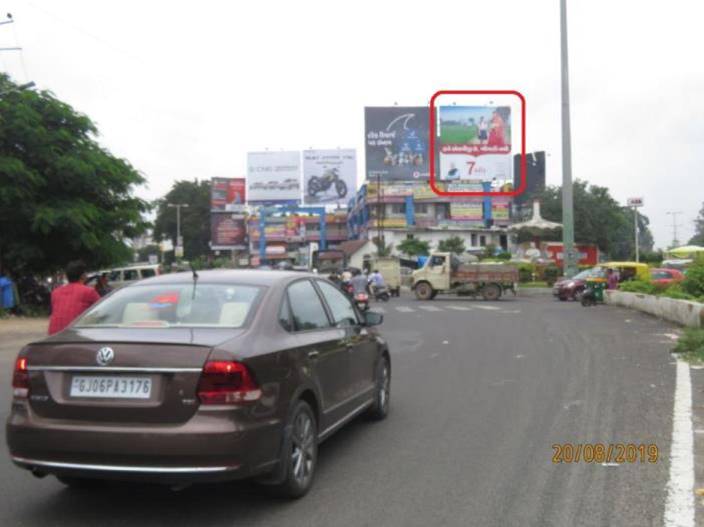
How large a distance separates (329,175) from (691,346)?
181ft

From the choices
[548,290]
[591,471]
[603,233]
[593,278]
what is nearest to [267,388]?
[591,471]

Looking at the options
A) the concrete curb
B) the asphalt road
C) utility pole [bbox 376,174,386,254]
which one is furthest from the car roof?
utility pole [bbox 376,174,386,254]

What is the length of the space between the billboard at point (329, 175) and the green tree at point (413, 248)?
676cm

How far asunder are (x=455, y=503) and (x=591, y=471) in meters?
1.33

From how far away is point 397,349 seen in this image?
1367 centimetres

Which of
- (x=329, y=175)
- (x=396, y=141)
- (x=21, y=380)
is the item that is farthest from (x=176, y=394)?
(x=329, y=175)

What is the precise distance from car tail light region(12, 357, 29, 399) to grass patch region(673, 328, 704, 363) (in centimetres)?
977

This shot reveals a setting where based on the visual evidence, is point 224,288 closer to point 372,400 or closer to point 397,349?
point 372,400

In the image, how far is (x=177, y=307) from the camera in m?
5.26

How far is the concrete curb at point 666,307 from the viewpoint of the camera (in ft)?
52.2

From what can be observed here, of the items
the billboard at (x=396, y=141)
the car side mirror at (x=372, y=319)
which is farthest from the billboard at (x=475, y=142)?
the car side mirror at (x=372, y=319)

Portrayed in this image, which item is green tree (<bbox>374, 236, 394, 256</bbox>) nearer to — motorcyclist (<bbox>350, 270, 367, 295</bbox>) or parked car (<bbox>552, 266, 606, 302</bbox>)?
parked car (<bbox>552, 266, 606, 302</bbox>)

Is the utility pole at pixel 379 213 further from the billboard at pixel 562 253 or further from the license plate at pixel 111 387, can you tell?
the license plate at pixel 111 387

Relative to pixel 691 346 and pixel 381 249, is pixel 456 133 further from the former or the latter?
pixel 691 346
